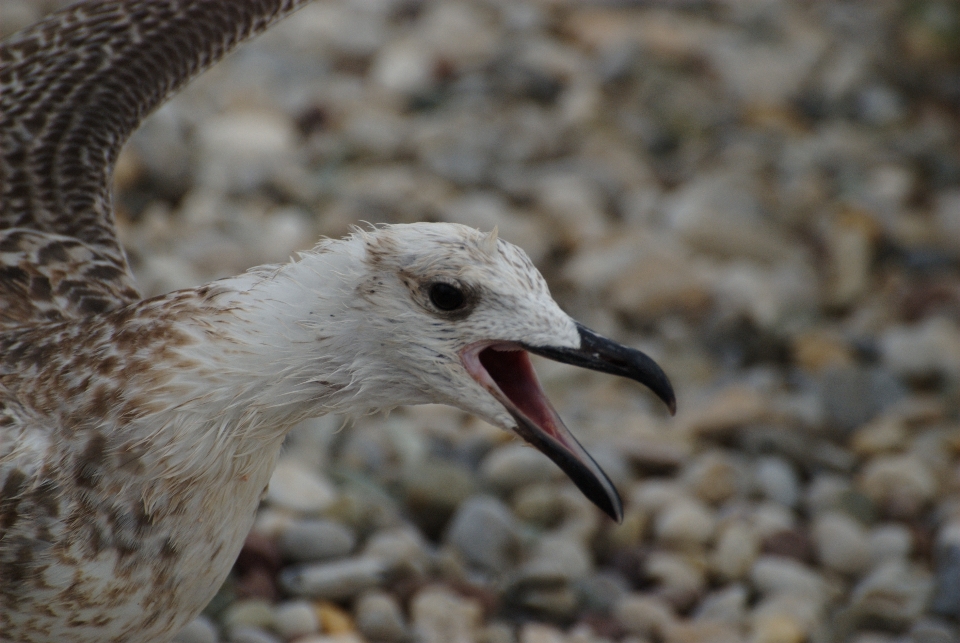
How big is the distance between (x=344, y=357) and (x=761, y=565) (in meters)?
2.66

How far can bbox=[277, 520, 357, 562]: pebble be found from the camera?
4.31m

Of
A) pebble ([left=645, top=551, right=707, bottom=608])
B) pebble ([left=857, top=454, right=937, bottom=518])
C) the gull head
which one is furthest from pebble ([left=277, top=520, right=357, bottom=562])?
pebble ([left=857, top=454, right=937, bottom=518])

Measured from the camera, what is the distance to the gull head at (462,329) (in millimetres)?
2488

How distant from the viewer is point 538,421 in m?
2.56

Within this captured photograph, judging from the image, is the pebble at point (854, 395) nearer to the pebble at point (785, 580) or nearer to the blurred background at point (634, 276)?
the blurred background at point (634, 276)

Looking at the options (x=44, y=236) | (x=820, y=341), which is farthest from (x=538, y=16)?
(x=44, y=236)

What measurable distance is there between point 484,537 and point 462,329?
220 cm

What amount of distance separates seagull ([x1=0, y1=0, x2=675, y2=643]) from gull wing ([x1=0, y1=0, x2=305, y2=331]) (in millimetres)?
398

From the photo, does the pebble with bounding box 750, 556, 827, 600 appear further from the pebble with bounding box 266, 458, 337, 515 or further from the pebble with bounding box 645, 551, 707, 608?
the pebble with bounding box 266, 458, 337, 515

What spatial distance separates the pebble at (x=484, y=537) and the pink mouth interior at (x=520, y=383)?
202cm

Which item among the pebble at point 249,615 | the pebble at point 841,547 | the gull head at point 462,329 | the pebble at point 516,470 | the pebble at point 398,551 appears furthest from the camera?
the pebble at point 516,470

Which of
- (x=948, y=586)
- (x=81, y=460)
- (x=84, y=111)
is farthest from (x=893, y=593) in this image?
(x=84, y=111)

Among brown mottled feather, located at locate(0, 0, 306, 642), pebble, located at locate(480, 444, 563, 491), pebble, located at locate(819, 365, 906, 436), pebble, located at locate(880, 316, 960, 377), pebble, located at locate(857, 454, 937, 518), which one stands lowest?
brown mottled feather, located at locate(0, 0, 306, 642)

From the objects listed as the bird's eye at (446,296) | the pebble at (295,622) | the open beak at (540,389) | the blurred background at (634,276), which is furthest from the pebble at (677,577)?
the bird's eye at (446,296)
